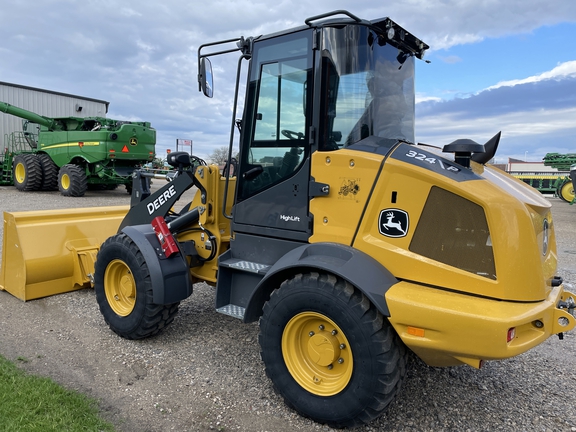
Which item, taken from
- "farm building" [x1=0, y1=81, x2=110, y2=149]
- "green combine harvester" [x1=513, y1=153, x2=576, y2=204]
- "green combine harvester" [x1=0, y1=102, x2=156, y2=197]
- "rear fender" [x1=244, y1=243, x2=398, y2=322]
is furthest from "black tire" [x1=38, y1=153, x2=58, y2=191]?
"green combine harvester" [x1=513, y1=153, x2=576, y2=204]

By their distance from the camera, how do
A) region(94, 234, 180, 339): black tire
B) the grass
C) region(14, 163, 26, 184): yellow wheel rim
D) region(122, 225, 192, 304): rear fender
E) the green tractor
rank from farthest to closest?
1. the green tractor
2. region(14, 163, 26, 184): yellow wheel rim
3. region(94, 234, 180, 339): black tire
4. region(122, 225, 192, 304): rear fender
5. the grass

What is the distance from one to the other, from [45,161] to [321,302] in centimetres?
1654

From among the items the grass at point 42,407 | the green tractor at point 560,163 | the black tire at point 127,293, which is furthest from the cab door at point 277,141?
the green tractor at point 560,163

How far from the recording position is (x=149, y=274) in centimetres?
376

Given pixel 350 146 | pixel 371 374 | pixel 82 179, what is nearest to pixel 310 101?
pixel 350 146

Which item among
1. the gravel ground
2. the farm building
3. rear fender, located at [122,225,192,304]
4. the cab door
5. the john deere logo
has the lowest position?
the gravel ground

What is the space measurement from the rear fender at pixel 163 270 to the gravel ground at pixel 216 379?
0.53 m

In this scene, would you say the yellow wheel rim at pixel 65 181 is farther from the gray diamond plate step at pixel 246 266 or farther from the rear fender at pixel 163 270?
the gray diamond plate step at pixel 246 266

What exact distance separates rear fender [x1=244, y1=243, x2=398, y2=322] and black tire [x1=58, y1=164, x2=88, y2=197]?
13.6 m

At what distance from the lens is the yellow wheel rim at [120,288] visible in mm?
4119

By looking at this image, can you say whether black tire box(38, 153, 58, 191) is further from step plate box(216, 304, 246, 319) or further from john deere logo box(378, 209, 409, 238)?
john deere logo box(378, 209, 409, 238)

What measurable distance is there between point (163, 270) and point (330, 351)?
1678 millimetres

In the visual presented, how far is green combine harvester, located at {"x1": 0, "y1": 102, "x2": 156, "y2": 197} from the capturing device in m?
14.8

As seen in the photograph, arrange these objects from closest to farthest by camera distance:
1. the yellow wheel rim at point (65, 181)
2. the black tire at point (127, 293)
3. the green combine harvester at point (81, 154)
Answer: the black tire at point (127, 293)
the green combine harvester at point (81, 154)
the yellow wheel rim at point (65, 181)
